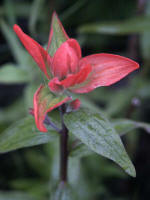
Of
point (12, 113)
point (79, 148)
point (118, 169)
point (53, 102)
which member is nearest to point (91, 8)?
point (12, 113)

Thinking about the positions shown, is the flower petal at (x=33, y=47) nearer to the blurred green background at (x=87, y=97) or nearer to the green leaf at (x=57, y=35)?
the green leaf at (x=57, y=35)

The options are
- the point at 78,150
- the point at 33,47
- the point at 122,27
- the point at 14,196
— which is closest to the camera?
the point at 33,47

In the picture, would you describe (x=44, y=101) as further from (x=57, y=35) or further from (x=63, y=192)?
(x=63, y=192)

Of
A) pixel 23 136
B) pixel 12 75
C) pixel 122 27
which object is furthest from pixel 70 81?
pixel 122 27

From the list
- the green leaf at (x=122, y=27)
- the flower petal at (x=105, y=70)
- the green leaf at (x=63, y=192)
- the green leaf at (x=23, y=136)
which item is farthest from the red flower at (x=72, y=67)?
the green leaf at (x=122, y=27)

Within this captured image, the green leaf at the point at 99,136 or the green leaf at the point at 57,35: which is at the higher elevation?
the green leaf at the point at 57,35

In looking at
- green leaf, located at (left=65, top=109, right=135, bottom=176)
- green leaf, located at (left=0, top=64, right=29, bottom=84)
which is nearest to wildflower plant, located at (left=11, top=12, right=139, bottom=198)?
green leaf, located at (left=65, top=109, right=135, bottom=176)

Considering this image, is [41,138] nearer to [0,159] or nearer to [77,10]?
[0,159]
